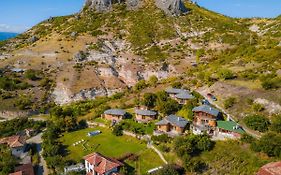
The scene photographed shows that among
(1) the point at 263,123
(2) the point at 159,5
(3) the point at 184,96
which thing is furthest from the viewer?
(2) the point at 159,5

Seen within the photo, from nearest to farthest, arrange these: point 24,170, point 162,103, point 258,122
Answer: point 24,170
point 258,122
point 162,103

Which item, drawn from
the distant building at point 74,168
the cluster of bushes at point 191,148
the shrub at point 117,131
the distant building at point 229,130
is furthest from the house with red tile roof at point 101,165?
the distant building at point 229,130

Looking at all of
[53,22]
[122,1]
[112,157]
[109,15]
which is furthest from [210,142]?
[53,22]

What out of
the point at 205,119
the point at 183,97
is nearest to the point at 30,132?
the point at 183,97

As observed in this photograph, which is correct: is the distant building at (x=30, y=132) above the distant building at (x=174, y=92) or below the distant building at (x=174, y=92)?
below

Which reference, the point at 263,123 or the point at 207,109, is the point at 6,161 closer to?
the point at 207,109

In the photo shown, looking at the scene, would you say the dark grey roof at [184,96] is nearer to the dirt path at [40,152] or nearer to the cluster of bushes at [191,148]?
the cluster of bushes at [191,148]

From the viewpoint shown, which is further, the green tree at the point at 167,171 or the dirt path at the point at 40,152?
the dirt path at the point at 40,152
